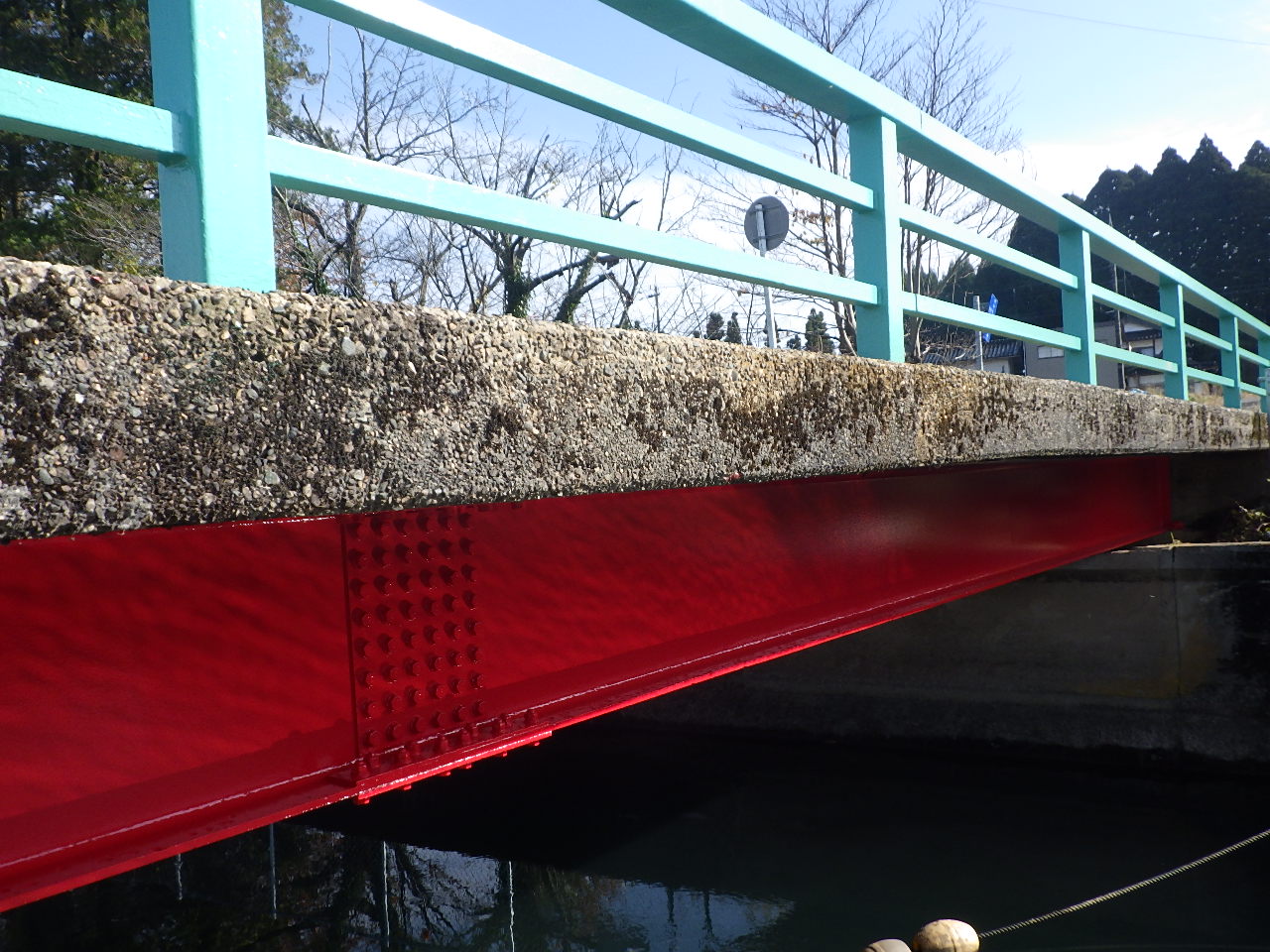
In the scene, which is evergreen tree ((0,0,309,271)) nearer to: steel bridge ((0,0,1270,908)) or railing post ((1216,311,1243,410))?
steel bridge ((0,0,1270,908))

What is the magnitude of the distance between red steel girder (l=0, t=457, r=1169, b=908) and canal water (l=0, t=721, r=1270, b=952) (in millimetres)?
5018

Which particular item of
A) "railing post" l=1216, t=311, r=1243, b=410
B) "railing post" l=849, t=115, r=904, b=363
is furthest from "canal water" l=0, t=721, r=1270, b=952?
"railing post" l=849, t=115, r=904, b=363

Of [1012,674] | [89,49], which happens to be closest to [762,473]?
[1012,674]

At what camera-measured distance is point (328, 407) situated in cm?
127

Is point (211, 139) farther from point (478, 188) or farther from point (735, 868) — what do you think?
point (735, 868)

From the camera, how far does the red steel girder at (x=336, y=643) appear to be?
152 cm

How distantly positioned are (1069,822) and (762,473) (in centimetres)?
790

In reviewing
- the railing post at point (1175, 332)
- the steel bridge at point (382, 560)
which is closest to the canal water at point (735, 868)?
the railing post at point (1175, 332)

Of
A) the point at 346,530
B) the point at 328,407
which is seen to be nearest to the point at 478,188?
the point at 346,530

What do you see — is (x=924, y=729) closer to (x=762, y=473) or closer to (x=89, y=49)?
(x=762, y=473)

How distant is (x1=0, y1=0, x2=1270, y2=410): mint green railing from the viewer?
57.4 inches

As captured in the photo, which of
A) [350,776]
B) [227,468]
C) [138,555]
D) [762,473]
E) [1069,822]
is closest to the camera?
[227,468]

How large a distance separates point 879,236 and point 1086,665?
23.7ft

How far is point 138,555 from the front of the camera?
5.33 feet
